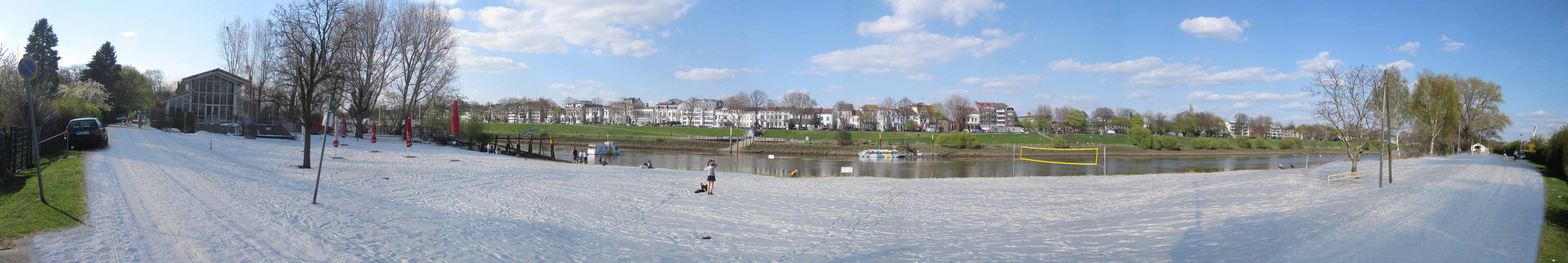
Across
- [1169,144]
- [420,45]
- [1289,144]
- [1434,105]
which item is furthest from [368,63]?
[1289,144]

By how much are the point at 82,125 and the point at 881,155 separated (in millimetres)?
39131

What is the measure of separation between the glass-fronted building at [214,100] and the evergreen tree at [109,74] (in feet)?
35.5

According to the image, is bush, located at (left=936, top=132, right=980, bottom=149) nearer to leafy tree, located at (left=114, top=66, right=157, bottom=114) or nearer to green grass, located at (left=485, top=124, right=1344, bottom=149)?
→ green grass, located at (left=485, top=124, right=1344, bottom=149)

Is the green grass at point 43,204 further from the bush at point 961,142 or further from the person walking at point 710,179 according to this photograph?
the bush at point 961,142

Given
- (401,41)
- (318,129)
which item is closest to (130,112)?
(318,129)

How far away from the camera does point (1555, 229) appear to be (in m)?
9.05

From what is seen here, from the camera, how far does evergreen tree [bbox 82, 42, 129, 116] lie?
4425 cm

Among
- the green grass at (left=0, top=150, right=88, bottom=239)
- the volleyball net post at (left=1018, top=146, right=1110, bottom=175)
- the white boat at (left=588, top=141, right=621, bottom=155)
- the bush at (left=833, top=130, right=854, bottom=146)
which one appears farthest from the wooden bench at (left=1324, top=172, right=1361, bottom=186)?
the bush at (left=833, top=130, right=854, bottom=146)

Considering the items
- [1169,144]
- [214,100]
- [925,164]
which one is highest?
[214,100]

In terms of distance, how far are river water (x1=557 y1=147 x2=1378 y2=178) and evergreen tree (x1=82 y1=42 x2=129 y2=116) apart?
102ft

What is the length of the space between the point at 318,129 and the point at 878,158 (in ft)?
115

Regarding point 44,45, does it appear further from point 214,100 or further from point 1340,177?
point 1340,177

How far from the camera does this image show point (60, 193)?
834cm

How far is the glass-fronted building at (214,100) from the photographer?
120 ft
